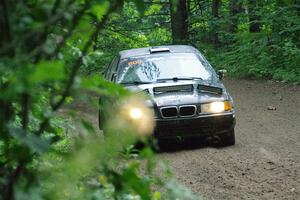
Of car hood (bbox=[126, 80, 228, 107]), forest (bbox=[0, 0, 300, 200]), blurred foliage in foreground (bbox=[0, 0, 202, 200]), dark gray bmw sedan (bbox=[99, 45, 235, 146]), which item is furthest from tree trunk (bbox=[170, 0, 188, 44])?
blurred foliage in foreground (bbox=[0, 0, 202, 200])

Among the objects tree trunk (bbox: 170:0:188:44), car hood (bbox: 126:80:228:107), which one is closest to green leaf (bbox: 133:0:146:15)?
car hood (bbox: 126:80:228:107)

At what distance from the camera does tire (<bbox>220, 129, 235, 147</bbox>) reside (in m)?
10.6

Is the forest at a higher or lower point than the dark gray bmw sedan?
higher

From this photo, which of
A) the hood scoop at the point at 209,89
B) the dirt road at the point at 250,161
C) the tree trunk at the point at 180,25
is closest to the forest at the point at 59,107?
the dirt road at the point at 250,161

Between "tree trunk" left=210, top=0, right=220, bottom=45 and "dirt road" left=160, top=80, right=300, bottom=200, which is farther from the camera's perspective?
"tree trunk" left=210, top=0, right=220, bottom=45

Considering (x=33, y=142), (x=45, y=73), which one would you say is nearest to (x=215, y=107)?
(x=33, y=142)

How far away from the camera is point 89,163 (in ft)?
6.05

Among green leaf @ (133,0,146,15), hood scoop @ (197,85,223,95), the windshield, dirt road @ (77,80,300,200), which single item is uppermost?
green leaf @ (133,0,146,15)

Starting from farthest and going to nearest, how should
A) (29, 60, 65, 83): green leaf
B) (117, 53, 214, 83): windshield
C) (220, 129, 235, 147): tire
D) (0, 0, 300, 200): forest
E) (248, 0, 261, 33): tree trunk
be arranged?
(248, 0, 261, 33): tree trunk, (117, 53, 214, 83): windshield, (220, 129, 235, 147): tire, (0, 0, 300, 200): forest, (29, 60, 65, 83): green leaf

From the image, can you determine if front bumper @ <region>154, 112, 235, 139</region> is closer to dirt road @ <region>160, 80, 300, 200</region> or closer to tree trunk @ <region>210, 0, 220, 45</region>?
dirt road @ <region>160, 80, 300, 200</region>

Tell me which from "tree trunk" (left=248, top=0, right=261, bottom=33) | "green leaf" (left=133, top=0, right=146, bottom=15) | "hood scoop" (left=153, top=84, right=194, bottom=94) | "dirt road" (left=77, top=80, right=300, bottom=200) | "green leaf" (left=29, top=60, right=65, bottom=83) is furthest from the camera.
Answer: "tree trunk" (left=248, top=0, right=261, bottom=33)

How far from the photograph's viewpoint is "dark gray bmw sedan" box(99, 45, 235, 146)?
10.0m

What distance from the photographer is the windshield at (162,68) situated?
10805mm

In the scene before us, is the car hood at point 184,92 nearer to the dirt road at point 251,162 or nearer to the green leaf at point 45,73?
the dirt road at point 251,162
